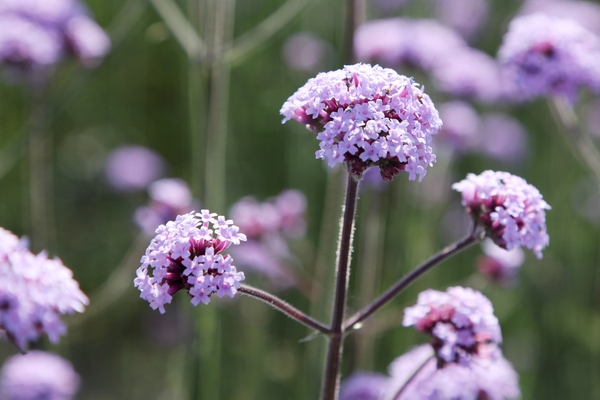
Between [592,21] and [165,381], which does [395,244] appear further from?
[592,21]

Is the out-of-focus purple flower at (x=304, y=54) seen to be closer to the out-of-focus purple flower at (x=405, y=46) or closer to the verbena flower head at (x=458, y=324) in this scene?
the out-of-focus purple flower at (x=405, y=46)

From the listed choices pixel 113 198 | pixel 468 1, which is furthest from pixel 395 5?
pixel 113 198

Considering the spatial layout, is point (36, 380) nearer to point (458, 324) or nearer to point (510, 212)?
point (458, 324)

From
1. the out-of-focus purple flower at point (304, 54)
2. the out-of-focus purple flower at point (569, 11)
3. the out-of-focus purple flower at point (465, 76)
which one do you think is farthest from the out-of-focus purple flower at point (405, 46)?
the out-of-focus purple flower at point (569, 11)

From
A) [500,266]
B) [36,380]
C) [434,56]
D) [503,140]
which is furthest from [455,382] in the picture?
[503,140]

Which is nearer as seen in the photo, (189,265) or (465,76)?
(189,265)

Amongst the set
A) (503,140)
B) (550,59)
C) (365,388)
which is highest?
(503,140)

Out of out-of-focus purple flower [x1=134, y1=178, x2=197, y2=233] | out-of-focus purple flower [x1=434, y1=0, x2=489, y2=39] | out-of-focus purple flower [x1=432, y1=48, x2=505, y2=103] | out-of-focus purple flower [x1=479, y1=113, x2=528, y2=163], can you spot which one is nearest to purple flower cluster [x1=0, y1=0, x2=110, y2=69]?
out-of-focus purple flower [x1=134, y1=178, x2=197, y2=233]
